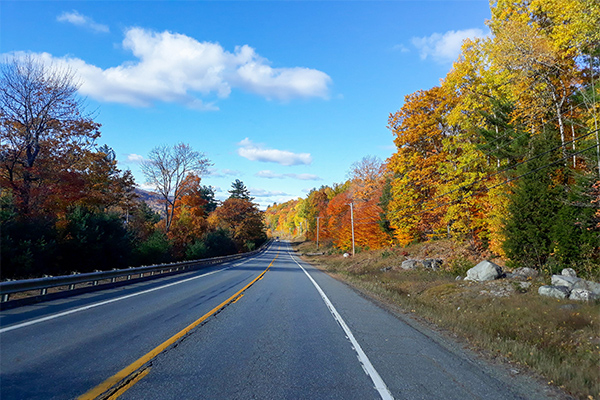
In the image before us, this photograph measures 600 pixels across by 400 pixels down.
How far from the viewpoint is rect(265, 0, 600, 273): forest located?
15172mm

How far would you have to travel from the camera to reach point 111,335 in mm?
6379

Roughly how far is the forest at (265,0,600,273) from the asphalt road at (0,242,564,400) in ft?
24.7

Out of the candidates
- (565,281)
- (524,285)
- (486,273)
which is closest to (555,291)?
(565,281)

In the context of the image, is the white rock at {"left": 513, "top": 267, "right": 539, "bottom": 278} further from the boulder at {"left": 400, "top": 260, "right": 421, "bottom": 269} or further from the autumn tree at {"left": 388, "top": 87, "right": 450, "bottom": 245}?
the autumn tree at {"left": 388, "top": 87, "right": 450, "bottom": 245}

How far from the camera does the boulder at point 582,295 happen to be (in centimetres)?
1079

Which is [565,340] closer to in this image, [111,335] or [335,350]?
[335,350]

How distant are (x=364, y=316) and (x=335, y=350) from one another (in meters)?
3.75

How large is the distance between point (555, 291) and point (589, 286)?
140 cm

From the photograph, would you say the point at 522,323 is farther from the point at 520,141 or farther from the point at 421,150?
the point at 421,150

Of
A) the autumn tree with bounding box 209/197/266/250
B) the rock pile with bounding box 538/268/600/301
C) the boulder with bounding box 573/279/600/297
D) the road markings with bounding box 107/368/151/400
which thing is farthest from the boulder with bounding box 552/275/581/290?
the autumn tree with bounding box 209/197/266/250

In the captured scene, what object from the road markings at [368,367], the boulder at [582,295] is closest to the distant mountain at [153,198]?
the road markings at [368,367]

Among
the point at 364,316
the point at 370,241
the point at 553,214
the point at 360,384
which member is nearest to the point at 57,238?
the point at 364,316

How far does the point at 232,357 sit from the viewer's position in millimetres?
5434

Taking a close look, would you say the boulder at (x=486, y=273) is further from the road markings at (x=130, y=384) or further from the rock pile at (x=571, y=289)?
the road markings at (x=130, y=384)
